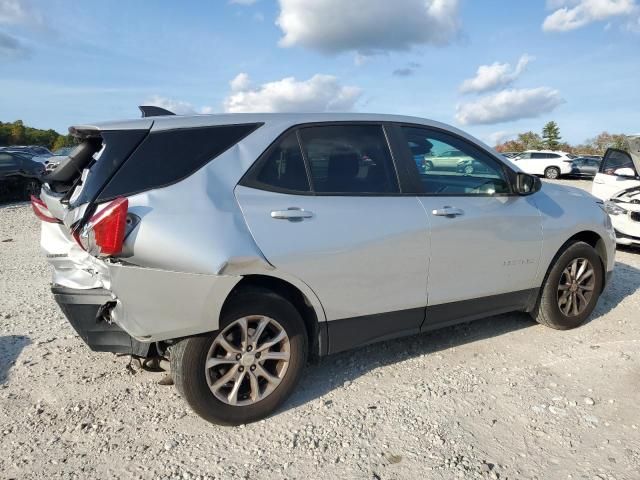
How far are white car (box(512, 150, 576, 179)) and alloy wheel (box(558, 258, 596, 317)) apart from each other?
86.9 feet

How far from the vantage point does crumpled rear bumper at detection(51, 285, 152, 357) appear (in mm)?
2758

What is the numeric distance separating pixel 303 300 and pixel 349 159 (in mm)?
960

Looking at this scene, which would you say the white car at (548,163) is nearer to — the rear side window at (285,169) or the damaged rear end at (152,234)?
the rear side window at (285,169)

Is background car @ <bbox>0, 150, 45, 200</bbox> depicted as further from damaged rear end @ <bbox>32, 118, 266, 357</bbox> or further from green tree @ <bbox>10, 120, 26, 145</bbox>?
green tree @ <bbox>10, 120, 26, 145</bbox>

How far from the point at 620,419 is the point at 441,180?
1893mm

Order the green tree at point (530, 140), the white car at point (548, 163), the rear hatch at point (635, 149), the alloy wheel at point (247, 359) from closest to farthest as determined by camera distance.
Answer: the alloy wheel at point (247, 359) → the rear hatch at point (635, 149) → the white car at point (548, 163) → the green tree at point (530, 140)

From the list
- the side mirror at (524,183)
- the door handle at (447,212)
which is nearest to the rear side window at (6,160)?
the door handle at (447,212)

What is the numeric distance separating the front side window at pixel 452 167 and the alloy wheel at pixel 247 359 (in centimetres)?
145

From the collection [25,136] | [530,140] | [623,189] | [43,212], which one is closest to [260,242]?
[43,212]

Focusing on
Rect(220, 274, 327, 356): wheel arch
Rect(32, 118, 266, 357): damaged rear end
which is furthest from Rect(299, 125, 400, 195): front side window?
Rect(220, 274, 327, 356): wheel arch

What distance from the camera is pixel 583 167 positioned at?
1139 inches

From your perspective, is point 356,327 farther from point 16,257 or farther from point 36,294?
point 16,257

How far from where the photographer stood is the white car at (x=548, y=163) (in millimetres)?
28750

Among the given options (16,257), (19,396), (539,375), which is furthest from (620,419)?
(16,257)
